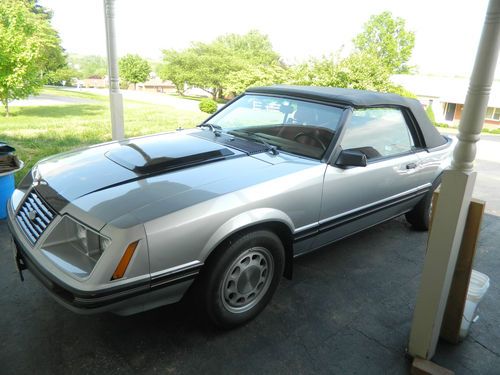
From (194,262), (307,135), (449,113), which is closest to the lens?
(194,262)

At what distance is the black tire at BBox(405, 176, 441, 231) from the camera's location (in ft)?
14.1

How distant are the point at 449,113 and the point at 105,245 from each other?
4590 cm

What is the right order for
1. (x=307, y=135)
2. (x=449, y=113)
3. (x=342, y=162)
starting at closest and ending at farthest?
(x=342, y=162), (x=307, y=135), (x=449, y=113)

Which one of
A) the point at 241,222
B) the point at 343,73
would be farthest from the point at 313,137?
the point at 343,73

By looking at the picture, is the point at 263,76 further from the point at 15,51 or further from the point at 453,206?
the point at 453,206

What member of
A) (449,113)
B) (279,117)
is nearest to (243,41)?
(449,113)

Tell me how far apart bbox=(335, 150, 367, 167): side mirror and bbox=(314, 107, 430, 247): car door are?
7 cm

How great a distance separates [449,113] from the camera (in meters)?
40.9

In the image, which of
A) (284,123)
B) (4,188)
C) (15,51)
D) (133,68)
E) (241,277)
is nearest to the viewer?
(241,277)

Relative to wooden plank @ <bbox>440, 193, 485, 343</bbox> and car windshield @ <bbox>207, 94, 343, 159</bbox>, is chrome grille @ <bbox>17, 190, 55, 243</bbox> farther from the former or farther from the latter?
wooden plank @ <bbox>440, 193, 485, 343</bbox>

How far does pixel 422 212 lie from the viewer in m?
4.37

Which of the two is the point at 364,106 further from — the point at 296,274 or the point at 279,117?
the point at 296,274

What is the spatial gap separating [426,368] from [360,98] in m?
2.26

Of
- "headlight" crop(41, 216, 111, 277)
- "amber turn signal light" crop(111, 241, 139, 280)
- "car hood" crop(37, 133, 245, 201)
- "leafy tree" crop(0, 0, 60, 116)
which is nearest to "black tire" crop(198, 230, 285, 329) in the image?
"amber turn signal light" crop(111, 241, 139, 280)
